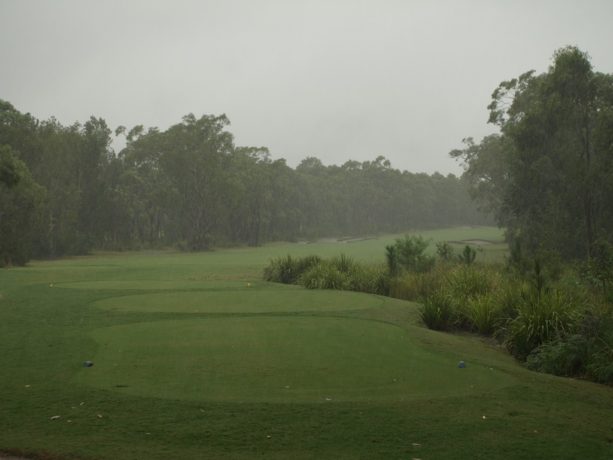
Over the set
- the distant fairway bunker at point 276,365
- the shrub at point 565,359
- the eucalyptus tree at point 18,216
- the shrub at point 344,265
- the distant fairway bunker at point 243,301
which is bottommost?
the shrub at point 565,359

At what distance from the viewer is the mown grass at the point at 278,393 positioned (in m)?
5.30

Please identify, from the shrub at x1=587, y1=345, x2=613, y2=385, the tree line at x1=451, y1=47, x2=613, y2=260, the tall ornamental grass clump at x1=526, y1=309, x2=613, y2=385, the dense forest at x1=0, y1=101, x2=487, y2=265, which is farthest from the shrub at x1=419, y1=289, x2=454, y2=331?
the dense forest at x1=0, y1=101, x2=487, y2=265

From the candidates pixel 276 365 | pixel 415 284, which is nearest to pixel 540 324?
pixel 276 365

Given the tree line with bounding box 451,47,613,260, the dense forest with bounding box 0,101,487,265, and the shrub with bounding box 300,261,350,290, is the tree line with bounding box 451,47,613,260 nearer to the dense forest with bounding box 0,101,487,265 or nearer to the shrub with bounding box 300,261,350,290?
the shrub with bounding box 300,261,350,290

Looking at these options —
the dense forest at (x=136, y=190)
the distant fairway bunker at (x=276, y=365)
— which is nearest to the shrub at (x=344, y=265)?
the distant fairway bunker at (x=276, y=365)

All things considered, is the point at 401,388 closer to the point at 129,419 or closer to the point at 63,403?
the point at 129,419

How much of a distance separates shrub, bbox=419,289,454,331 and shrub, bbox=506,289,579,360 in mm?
1775

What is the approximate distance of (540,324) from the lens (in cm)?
1016

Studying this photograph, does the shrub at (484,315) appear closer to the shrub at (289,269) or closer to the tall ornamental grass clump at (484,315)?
the tall ornamental grass clump at (484,315)

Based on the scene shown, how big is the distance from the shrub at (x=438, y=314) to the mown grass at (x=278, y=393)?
33 centimetres

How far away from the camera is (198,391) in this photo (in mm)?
6793

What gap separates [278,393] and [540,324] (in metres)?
5.69

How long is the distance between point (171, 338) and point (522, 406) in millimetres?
6001

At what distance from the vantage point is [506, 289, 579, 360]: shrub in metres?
9.96
